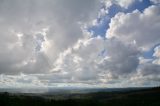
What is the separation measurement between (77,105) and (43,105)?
752 inches

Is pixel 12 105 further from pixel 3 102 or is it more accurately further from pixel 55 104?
pixel 55 104

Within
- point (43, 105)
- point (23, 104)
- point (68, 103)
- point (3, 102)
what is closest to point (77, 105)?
point (68, 103)

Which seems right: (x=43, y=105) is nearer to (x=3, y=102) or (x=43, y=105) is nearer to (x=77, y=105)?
(x=77, y=105)

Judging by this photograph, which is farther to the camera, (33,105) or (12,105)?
(33,105)

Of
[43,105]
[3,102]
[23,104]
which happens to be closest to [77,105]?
[43,105]

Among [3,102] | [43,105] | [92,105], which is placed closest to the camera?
[3,102]

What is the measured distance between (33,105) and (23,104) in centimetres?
599

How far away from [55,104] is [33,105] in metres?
13.3

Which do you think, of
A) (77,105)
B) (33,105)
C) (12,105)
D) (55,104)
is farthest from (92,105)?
(12,105)

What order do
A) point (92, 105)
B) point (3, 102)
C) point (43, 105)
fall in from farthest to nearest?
1. point (92, 105)
2. point (43, 105)
3. point (3, 102)

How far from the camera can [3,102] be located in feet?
389

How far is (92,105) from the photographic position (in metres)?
155

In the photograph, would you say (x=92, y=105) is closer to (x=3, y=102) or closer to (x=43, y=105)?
(x=43, y=105)

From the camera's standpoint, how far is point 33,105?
150 metres
